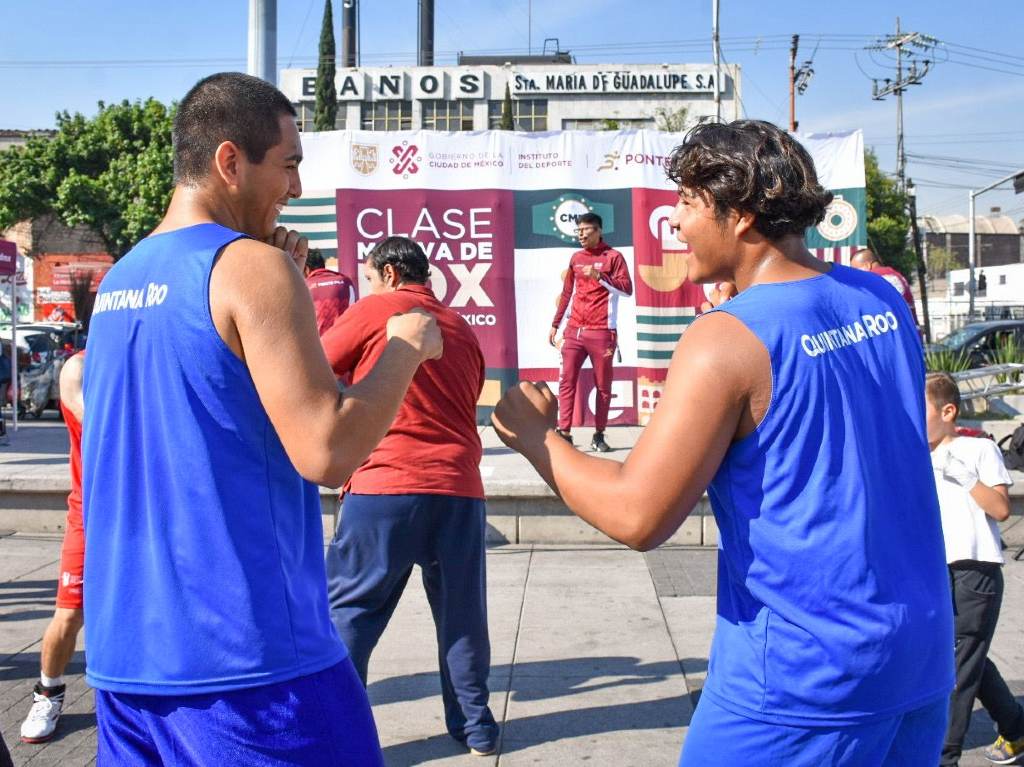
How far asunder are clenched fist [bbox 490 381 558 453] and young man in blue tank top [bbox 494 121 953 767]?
0.59 ft

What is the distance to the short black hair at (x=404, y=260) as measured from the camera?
14.6ft

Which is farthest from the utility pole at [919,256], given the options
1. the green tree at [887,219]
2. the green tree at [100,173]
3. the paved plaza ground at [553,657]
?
the paved plaza ground at [553,657]

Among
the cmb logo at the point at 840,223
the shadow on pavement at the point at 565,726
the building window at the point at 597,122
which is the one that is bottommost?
the shadow on pavement at the point at 565,726

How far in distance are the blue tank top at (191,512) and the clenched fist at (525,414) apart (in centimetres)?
47

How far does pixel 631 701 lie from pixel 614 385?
23.1ft

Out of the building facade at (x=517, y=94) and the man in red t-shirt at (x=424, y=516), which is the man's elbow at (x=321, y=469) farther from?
the building facade at (x=517, y=94)

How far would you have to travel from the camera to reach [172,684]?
6.16 feet

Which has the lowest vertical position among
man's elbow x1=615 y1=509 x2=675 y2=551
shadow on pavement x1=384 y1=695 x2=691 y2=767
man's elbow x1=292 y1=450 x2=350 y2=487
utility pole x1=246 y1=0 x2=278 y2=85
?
shadow on pavement x1=384 y1=695 x2=691 y2=767

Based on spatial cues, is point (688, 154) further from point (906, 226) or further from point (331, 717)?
point (906, 226)

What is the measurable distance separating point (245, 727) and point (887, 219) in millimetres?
48481

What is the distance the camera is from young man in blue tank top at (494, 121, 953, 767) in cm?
188

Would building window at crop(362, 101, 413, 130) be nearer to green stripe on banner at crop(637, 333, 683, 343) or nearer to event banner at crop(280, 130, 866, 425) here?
event banner at crop(280, 130, 866, 425)

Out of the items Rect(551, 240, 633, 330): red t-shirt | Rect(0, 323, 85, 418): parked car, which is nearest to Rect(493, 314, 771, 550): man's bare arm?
Rect(551, 240, 633, 330): red t-shirt

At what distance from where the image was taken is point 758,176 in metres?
2.01
